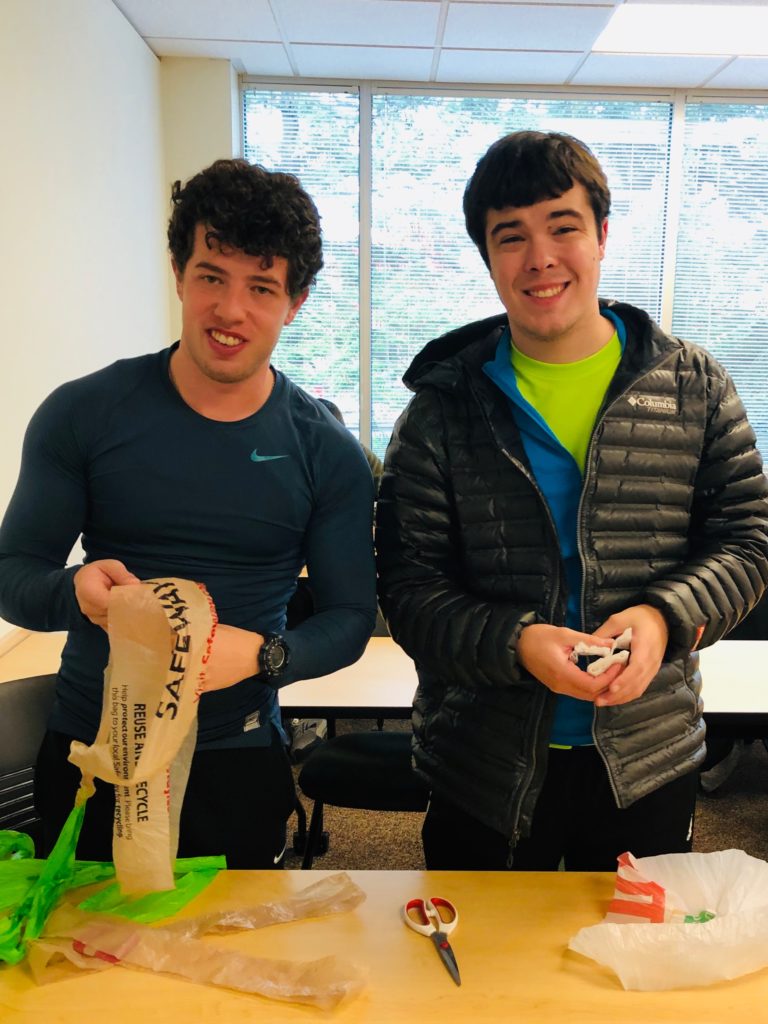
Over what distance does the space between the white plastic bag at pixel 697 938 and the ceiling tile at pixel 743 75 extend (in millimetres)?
4537

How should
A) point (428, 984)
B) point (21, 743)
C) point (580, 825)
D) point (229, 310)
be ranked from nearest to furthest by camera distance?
point (428, 984) < point (229, 310) < point (580, 825) < point (21, 743)

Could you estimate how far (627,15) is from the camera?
3.73 meters

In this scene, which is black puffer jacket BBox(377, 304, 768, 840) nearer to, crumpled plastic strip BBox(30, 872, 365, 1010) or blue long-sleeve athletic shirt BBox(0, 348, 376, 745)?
blue long-sleeve athletic shirt BBox(0, 348, 376, 745)

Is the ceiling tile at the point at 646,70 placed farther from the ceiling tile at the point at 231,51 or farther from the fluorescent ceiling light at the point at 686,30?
the ceiling tile at the point at 231,51

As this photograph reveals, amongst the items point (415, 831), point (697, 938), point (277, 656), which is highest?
point (277, 656)

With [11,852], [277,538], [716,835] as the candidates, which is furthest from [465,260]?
[11,852]

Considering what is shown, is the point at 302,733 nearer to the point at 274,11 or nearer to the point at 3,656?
the point at 3,656

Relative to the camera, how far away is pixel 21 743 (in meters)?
1.70

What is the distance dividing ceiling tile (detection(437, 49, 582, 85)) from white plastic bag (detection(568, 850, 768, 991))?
4.19 metres

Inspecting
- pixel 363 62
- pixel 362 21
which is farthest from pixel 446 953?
pixel 363 62

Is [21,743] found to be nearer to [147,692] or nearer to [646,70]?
[147,692]

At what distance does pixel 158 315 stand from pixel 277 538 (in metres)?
3.37

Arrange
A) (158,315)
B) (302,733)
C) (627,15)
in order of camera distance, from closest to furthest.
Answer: (302,733) → (627,15) → (158,315)

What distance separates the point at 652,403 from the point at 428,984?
87cm
